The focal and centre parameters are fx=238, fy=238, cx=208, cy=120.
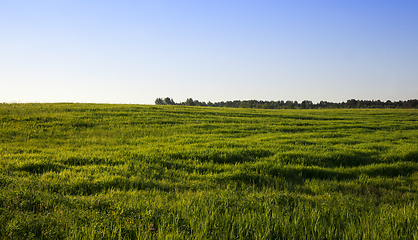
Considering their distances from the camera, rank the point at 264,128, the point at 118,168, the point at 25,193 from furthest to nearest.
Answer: the point at 264,128
the point at 118,168
the point at 25,193

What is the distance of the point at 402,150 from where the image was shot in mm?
12781

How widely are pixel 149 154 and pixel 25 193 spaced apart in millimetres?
5152

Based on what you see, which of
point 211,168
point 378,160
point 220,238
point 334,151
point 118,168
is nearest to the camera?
point 220,238

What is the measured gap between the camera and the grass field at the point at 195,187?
14.2 feet

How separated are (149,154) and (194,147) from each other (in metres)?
2.41

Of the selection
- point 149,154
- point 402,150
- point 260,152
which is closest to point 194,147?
point 149,154

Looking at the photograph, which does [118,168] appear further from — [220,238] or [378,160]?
[378,160]

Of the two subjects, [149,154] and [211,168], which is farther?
[149,154]

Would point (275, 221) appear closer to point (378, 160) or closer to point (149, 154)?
point (149, 154)

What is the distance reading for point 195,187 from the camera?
7254 mm

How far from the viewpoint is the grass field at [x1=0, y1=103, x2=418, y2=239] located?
4336 millimetres

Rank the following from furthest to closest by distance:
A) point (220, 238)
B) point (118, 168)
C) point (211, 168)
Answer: point (211, 168) → point (118, 168) → point (220, 238)

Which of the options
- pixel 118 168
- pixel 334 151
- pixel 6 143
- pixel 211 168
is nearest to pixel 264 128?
pixel 334 151

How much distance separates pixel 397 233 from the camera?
14.6ft
